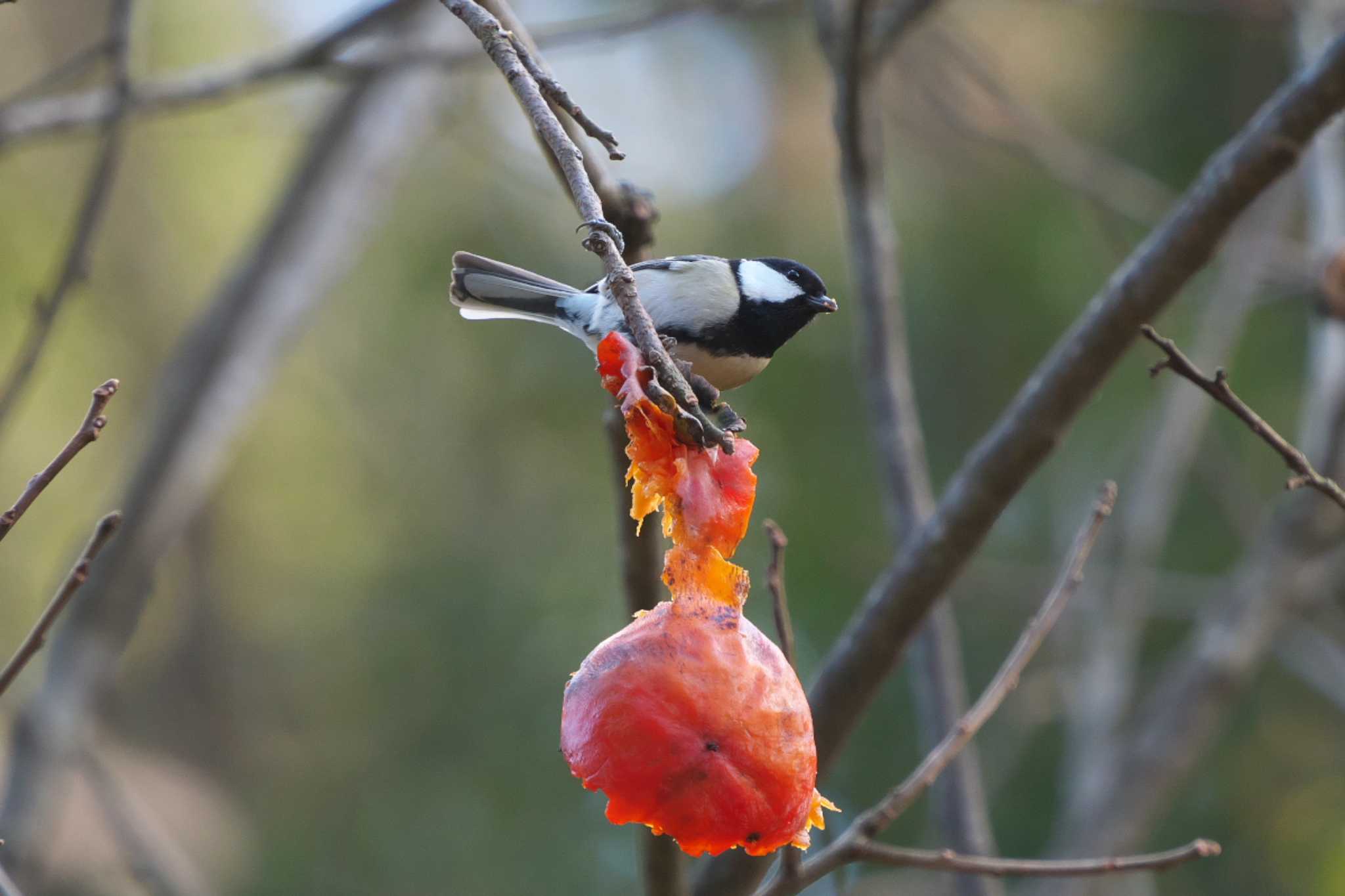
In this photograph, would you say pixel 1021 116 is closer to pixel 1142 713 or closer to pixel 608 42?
pixel 608 42

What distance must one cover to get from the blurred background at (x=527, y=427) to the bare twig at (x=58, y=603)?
2.32 metres

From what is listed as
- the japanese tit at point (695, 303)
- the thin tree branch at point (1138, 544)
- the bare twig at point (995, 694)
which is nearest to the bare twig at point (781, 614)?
the bare twig at point (995, 694)

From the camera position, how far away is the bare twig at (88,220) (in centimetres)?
181

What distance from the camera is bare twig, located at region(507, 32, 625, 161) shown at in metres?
1.13

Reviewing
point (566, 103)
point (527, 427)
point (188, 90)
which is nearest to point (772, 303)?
point (188, 90)

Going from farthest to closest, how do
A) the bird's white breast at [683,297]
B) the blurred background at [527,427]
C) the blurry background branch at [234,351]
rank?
1. the blurred background at [527,427]
2. the blurry background branch at [234,351]
3. the bird's white breast at [683,297]

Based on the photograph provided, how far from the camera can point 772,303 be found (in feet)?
8.54

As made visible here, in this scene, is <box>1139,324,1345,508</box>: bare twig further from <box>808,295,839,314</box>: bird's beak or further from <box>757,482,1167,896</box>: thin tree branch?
<box>808,295,839,314</box>: bird's beak

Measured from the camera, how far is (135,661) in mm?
6711

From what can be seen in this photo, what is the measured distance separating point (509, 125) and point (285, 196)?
136 cm

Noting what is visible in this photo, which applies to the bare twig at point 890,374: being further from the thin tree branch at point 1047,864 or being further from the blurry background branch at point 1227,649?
the thin tree branch at point 1047,864

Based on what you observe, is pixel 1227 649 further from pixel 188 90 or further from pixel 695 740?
pixel 188 90

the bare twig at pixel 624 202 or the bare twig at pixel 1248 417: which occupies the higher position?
the bare twig at pixel 624 202

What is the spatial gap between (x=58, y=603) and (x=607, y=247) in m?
0.56
